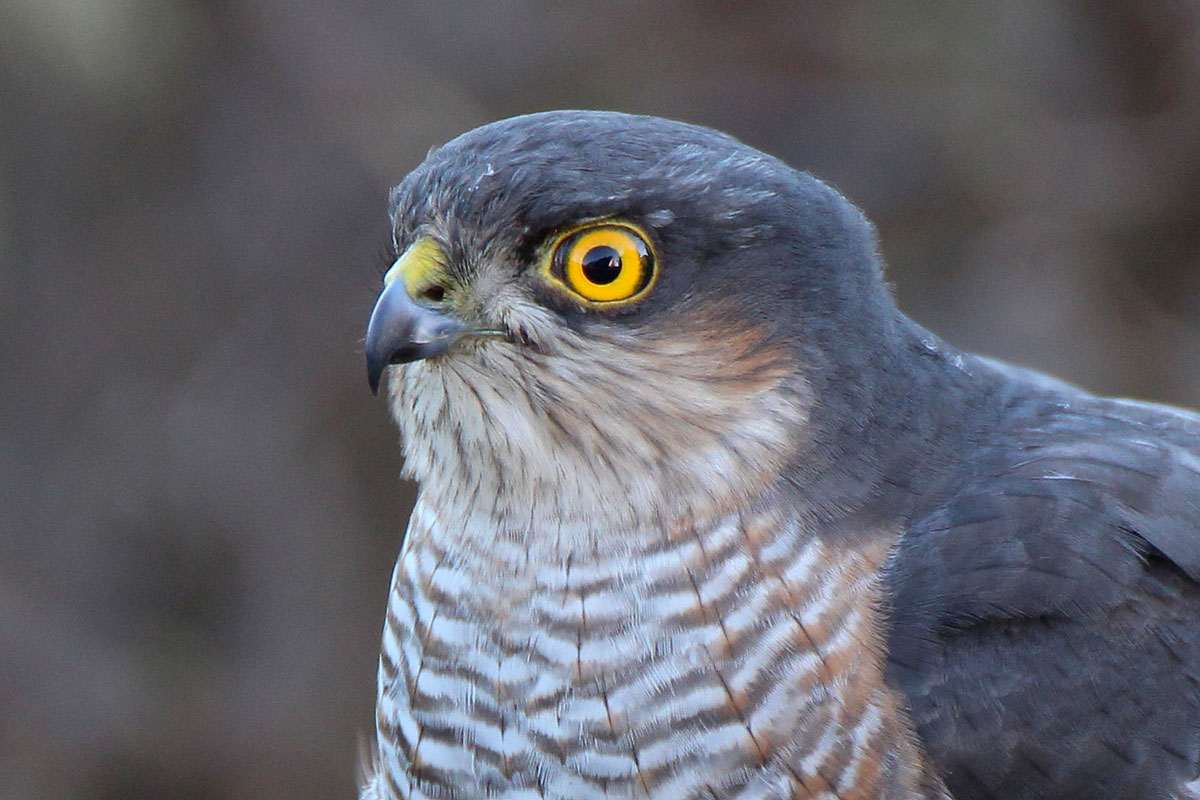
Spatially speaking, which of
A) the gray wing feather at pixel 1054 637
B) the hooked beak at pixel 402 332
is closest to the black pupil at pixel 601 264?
the hooked beak at pixel 402 332

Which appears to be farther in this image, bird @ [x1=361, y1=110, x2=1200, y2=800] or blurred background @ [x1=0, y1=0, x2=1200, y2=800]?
blurred background @ [x1=0, y1=0, x2=1200, y2=800]

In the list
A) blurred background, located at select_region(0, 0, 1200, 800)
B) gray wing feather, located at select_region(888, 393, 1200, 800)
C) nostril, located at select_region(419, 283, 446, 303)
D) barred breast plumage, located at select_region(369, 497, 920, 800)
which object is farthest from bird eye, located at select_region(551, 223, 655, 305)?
blurred background, located at select_region(0, 0, 1200, 800)

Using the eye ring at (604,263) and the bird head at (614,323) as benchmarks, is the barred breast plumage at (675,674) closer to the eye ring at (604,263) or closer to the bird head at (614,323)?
the bird head at (614,323)

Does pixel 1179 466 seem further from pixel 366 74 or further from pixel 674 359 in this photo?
pixel 366 74

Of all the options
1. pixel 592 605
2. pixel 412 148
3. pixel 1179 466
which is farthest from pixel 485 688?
Result: pixel 412 148

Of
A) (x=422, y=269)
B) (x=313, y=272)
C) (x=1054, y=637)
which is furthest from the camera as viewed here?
(x=313, y=272)

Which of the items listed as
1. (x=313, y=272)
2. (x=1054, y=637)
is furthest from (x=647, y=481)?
(x=313, y=272)

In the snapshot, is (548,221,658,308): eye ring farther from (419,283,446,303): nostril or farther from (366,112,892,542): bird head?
(419,283,446,303): nostril

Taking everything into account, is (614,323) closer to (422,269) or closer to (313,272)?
(422,269)
